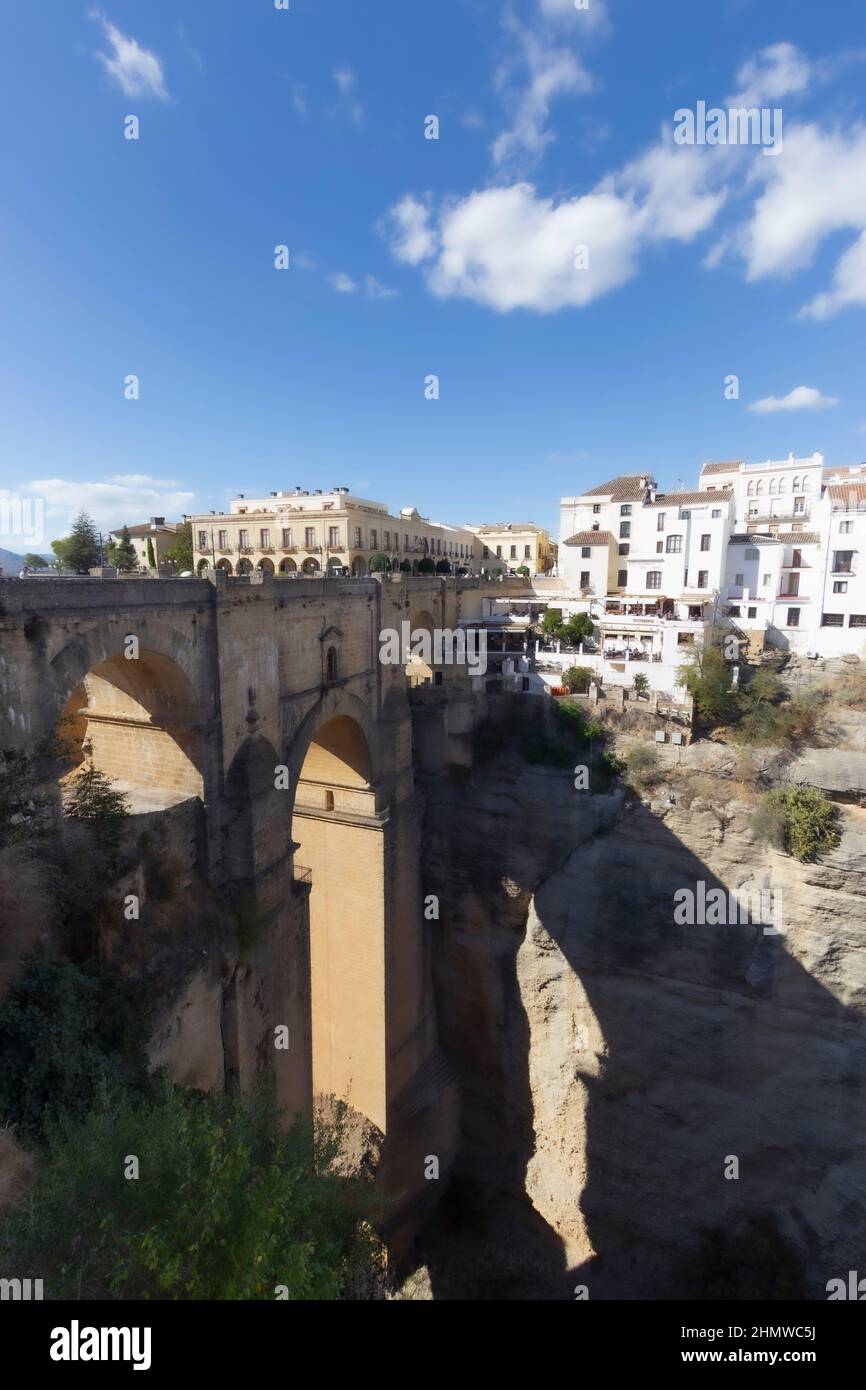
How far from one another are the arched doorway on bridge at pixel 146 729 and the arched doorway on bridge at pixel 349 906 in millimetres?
6214

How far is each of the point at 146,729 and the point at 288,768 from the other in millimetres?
2852

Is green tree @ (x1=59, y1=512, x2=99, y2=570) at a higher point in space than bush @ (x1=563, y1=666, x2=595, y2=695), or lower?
higher

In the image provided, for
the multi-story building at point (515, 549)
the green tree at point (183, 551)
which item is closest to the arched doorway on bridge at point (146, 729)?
the green tree at point (183, 551)

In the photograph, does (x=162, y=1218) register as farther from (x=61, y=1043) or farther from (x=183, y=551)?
(x=183, y=551)

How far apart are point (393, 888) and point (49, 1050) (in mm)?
11759

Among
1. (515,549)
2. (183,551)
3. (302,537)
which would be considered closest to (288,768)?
(302,537)

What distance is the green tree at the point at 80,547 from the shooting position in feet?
117

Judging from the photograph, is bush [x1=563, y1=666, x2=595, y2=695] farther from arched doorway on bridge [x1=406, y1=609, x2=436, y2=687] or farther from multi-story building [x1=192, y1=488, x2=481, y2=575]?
multi-story building [x1=192, y1=488, x2=481, y2=575]

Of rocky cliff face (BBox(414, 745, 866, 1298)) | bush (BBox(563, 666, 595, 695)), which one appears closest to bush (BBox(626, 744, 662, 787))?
rocky cliff face (BBox(414, 745, 866, 1298))

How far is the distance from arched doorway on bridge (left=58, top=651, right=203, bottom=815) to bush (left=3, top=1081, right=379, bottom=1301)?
5.01 metres

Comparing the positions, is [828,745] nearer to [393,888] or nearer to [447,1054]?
[393,888]

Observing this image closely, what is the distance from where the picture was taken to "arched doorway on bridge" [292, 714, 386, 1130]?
17016 millimetres

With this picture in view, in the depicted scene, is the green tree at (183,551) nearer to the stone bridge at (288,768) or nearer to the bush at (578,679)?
the stone bridge at (288,768)
